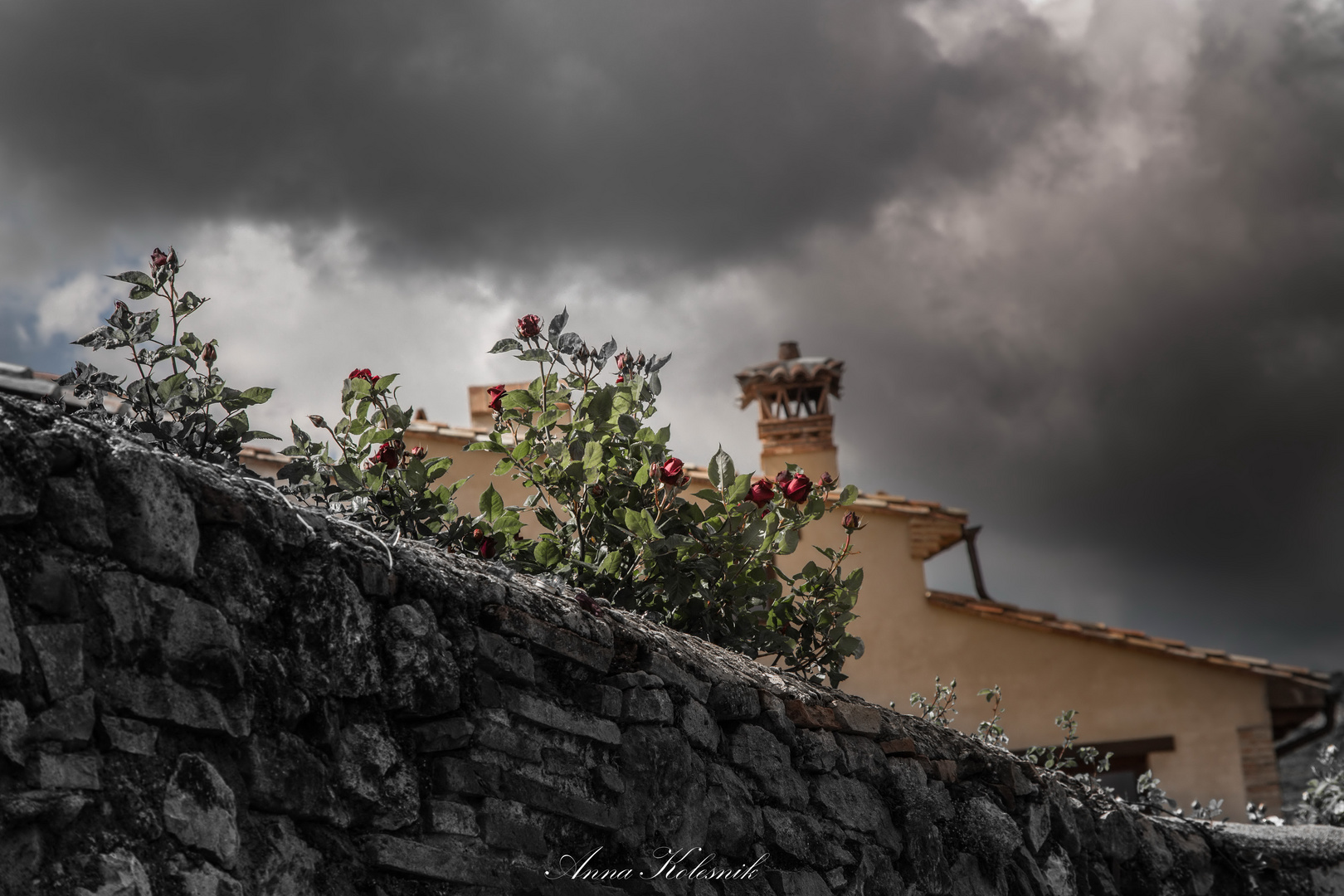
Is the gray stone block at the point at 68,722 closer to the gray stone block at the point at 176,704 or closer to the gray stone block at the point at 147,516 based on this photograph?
the gray stone block at the point at 176,704

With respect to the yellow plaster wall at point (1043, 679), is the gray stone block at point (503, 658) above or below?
below

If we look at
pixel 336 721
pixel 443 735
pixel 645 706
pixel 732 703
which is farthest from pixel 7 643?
pixel 732 703

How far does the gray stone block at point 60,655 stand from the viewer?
4.77ft

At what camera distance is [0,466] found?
57.8 inches

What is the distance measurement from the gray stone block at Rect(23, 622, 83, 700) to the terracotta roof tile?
9.76 metres

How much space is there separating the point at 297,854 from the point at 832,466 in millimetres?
10171

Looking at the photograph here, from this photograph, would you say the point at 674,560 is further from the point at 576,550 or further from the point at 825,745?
the point at 825,745

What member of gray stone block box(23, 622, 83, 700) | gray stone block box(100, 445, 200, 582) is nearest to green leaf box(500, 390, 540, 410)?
gray stone block box(100, 445, 200, 582)

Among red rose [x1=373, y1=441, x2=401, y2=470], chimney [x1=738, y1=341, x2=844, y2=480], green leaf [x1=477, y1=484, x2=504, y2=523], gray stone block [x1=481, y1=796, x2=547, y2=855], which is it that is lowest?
gray stone block [x1=481, y1=796, x2=547, y2=855]

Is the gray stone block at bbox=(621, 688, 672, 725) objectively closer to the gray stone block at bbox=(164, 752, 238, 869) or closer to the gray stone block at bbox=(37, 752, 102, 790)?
the gray stone block at bbox=(164, 752, 238, 869)

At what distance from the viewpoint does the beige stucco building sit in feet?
33.1

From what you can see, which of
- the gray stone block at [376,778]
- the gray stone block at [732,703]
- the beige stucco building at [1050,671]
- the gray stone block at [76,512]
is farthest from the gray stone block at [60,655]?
the beige stucco building at [1050,671]

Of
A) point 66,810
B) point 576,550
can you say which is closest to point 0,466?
point 66,810

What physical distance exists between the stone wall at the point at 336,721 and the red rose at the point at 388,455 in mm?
454
